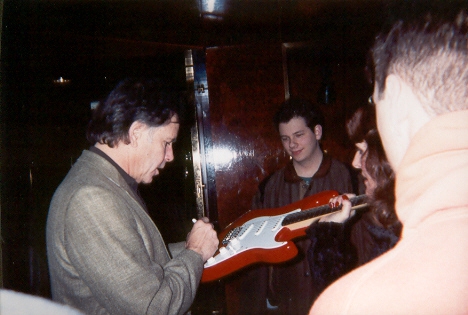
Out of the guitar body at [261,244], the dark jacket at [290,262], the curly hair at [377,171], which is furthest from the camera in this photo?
the dark jacket at [290,262]

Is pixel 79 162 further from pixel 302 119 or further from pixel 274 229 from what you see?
pixel 302 119

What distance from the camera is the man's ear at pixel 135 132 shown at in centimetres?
123

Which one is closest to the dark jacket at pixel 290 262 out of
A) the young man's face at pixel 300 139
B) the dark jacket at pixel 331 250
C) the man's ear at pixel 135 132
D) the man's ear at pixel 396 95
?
the young man's face at pixel 300 139

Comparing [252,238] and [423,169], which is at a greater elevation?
[423,169]

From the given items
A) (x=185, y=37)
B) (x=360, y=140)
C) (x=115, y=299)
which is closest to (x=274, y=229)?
(x=360, y=140)

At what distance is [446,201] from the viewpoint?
16.5 inches

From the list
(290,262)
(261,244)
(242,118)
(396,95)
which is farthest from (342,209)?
(242,118)

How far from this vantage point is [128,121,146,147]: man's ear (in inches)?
48.5

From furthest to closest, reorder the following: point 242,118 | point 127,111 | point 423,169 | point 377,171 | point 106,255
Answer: point 242,118
point 377,171
point 127,111
point 106,255
point 423,169

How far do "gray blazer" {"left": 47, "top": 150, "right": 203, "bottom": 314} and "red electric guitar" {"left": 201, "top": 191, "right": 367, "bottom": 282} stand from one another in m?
0.57

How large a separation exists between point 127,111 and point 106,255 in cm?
64

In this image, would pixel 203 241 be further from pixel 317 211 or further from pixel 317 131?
pixel 317 131

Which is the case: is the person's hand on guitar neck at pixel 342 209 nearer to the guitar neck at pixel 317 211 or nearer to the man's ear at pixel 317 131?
the guitar neck at pixel 317 211

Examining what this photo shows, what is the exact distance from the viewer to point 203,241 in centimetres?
131
